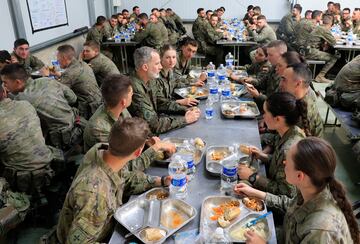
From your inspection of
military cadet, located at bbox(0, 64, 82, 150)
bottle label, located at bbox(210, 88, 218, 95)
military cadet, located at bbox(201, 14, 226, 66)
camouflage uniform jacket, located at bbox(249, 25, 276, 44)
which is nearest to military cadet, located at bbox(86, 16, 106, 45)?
military cadet, located at bbox(201, 14, 226, 66)

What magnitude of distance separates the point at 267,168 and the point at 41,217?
2.34m

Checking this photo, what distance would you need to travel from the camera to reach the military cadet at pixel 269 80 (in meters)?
3.97

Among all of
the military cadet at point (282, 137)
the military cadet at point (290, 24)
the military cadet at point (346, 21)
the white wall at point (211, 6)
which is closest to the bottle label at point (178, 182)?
the military cadet at point (282, 137)

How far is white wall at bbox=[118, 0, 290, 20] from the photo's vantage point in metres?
10.7

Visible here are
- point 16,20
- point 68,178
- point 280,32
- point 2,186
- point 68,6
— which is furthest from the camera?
point 280,32

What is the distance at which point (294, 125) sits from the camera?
2.33 metres

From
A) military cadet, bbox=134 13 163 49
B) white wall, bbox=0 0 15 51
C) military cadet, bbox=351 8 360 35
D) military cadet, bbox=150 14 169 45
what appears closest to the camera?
white wall, bbox=0 0 15 51

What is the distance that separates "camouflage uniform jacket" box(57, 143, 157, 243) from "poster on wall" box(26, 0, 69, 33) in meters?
5.68

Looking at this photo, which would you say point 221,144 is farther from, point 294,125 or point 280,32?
point 280,32

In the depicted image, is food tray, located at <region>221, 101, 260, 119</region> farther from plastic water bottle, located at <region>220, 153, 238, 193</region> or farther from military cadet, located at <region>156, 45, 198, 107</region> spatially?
plastic water bottle, located at <region>220, 153, 238, 193</region>

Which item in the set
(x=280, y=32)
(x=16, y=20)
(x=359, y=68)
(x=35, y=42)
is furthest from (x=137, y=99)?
(x=280, y=32)

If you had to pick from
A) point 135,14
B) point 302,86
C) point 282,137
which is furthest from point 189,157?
point 135,14

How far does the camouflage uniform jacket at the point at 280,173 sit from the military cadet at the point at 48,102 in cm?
248

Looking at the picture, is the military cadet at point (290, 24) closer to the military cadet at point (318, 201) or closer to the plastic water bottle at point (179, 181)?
the plastic water bottle at point (179, 181)
